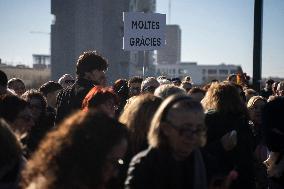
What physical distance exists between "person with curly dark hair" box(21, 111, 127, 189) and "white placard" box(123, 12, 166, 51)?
6345mm

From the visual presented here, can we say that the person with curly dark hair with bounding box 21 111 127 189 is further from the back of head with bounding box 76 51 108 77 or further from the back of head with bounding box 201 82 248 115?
the back of head with bounding box 76 51 108 77

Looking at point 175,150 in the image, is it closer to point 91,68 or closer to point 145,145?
point 145,145

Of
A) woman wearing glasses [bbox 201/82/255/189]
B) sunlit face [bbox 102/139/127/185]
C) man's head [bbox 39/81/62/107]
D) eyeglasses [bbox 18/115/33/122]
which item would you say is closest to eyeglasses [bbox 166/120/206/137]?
sunlit face [bbox 102/139/127/185]

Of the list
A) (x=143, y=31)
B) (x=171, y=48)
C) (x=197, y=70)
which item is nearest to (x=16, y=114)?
(x=143, y=31)

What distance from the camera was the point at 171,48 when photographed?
140 metres

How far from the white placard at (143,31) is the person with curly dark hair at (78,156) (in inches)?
250

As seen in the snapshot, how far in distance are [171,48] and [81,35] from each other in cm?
10556

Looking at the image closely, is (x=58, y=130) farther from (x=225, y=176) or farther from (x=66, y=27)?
(x=66, y=27)

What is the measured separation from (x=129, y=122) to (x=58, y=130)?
112 cm

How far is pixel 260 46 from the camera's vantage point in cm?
798

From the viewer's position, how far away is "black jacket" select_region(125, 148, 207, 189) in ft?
9.16

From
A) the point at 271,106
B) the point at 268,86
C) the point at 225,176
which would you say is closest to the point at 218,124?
the point at 271,106

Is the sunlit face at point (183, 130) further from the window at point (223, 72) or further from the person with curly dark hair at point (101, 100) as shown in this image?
the window at point (223, 72)

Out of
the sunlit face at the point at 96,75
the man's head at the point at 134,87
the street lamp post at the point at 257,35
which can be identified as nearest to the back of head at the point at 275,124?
the sunlit face at the point at 96,75
